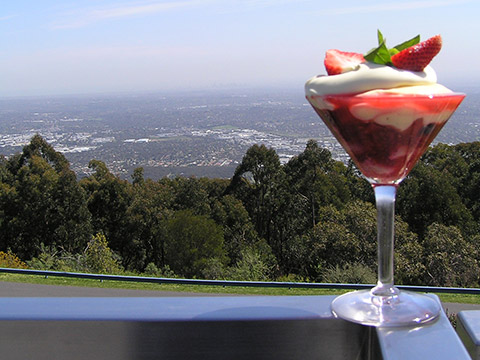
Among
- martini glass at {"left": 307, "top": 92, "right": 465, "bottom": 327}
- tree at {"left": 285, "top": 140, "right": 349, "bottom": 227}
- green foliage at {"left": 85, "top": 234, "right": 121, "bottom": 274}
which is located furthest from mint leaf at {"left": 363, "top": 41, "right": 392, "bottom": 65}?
tree at {"left": 285, "top": 140, "right": 349, "bottom": 227}

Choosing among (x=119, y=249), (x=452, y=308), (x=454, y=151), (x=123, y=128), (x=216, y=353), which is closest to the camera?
(x=216, y=353)

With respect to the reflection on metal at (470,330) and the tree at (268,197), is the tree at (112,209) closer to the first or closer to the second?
the tree at (268,197)

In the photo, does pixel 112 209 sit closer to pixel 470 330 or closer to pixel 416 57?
pixel 416 57

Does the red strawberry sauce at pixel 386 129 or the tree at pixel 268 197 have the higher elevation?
the red strawberry sauce at pixel 386 129

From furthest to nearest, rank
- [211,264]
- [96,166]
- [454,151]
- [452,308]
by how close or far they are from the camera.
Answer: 1. [96,166]
2. [454,151]
3. [211,264]
4. [452,308]

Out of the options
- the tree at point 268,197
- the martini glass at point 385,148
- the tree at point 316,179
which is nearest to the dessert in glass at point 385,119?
the martini glass at point 385,148

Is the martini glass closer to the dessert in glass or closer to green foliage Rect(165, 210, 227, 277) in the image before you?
the dessert in glass

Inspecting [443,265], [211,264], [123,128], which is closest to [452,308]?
[443,265]

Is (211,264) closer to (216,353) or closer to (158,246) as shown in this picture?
(158,246)

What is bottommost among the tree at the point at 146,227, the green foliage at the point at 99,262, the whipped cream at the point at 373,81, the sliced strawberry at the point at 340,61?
the tree at the point at 146,227
